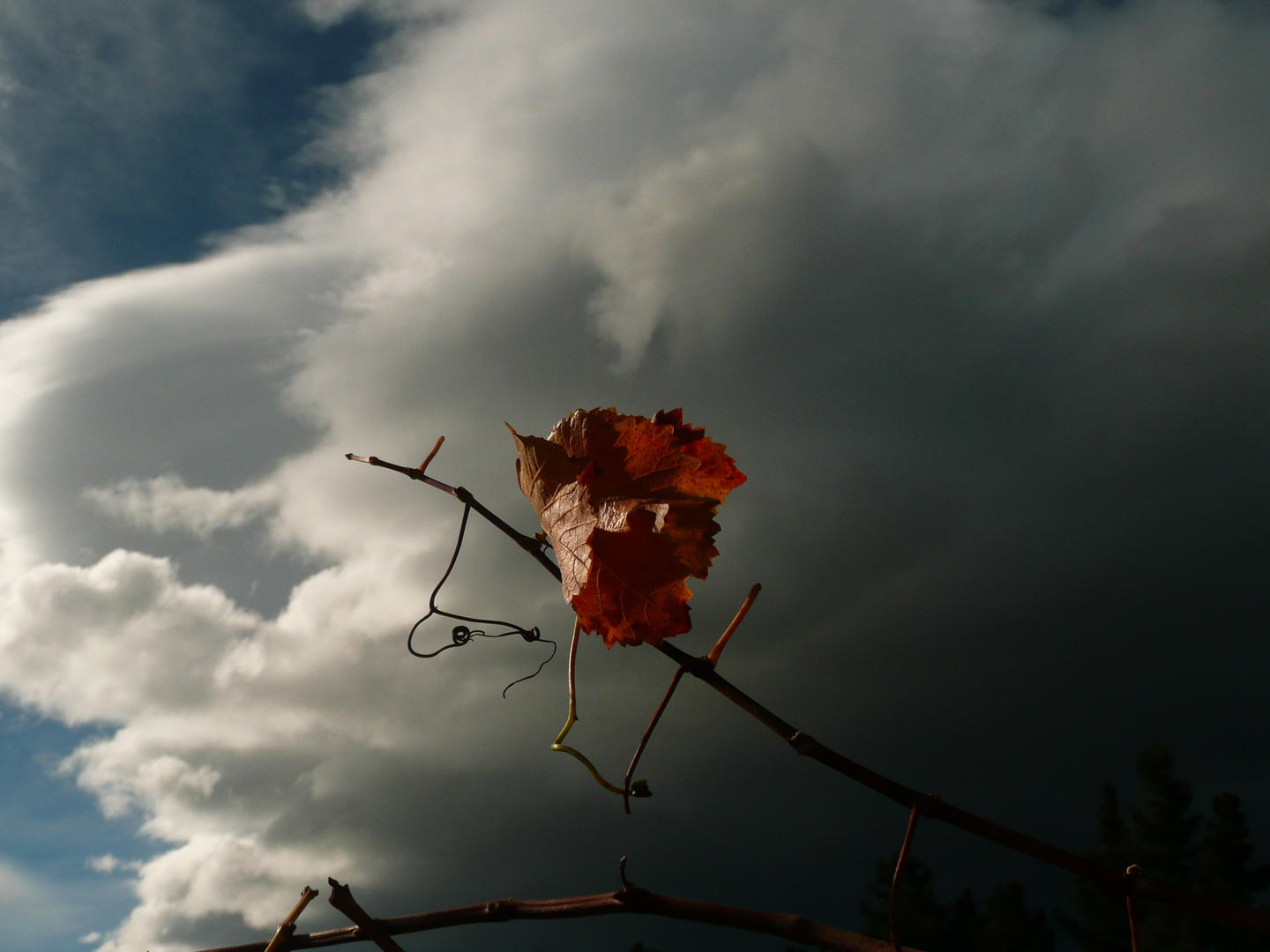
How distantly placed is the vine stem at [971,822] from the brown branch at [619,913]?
16cm

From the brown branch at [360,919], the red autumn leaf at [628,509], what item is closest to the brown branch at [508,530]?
the red autumn leaf at [628,509]

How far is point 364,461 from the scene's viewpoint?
131 centimetres

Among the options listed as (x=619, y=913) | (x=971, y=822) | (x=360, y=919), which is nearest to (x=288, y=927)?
(x=360, y=919)

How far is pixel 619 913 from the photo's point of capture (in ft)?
3.37

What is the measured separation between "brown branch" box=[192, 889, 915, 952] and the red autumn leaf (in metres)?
0.32

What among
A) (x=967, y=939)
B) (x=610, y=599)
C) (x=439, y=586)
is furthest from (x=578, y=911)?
(x=967, y=939)

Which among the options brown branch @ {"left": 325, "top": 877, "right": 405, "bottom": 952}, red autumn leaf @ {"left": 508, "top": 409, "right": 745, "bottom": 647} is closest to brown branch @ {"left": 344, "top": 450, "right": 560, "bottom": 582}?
red autumn leaf @ {"left": 508, "top": 409, "right": 745, "bottom": 647}

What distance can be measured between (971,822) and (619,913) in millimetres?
417

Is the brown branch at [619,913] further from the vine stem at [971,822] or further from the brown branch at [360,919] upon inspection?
the vine stem at [971,822]

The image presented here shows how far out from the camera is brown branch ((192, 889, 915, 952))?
38.1 inches

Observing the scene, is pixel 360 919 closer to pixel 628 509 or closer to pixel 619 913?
pixel 619 913

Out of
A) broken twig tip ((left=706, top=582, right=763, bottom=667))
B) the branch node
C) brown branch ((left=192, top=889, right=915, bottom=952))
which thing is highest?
broken twig tip ((left=706, top=582, right=763, bottom=667))

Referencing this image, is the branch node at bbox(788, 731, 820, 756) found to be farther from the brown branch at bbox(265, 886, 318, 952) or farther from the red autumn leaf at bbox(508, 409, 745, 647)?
the brown branch at bbox(265, 886, 318, 952)

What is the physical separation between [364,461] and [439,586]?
0.22 m
